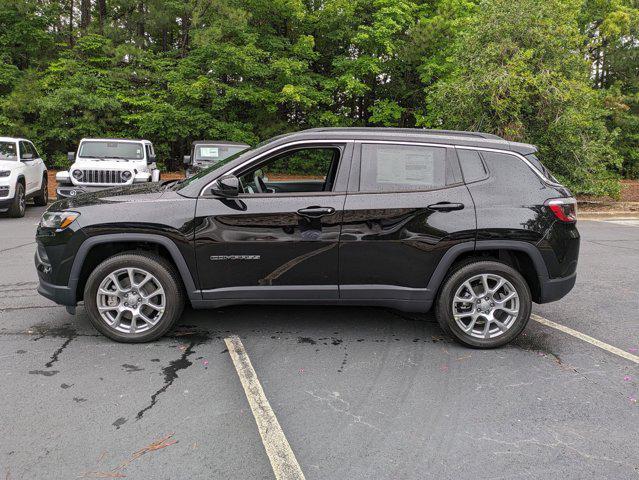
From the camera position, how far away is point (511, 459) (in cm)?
Result: 279

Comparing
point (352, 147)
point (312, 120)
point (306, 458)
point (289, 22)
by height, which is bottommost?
point (306, 458)

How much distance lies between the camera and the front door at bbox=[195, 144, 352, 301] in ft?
13.7

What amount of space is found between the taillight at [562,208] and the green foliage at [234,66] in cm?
1403

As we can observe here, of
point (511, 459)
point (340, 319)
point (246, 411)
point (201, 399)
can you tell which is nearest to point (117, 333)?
point (201, 399)

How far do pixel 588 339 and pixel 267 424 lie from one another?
10.2ft

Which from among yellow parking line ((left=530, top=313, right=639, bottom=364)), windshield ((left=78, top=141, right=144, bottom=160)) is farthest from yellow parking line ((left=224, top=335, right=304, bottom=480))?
windshield ((left=78, top=141, right=144, bottom=160))

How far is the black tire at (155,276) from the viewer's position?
4.20 meters

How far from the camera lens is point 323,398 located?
344cm

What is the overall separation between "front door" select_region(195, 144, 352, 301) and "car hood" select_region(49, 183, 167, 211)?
474 millimetres

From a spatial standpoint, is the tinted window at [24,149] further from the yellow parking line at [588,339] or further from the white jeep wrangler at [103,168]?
the yellow parking line at [588,339]

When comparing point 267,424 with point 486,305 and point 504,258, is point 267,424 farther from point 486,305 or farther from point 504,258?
point 504,258

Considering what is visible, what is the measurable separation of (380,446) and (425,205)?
203cm

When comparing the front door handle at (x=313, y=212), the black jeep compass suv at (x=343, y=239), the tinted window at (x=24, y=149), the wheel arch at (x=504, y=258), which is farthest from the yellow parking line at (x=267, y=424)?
the tinted window at (x=24, y=149)

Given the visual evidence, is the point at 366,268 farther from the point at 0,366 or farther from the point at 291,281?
the point at 0,366
